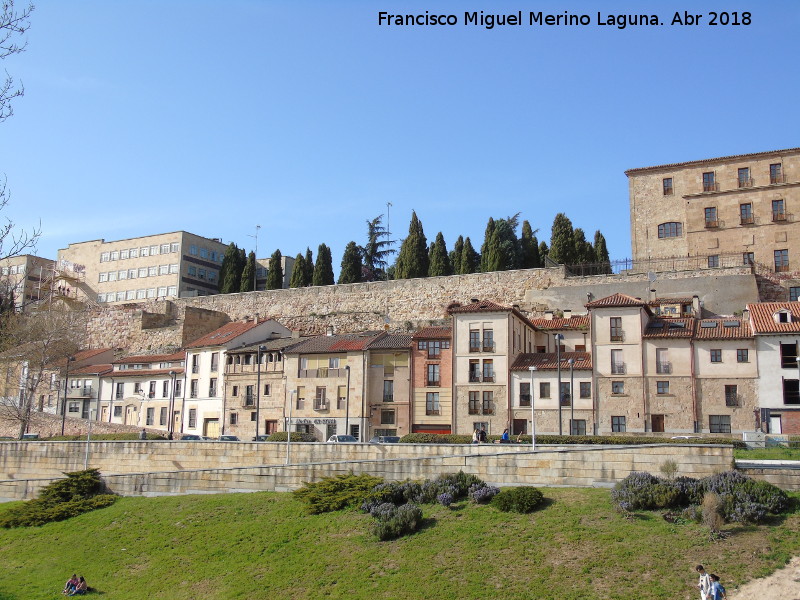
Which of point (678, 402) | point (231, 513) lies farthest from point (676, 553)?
point (678, 402)

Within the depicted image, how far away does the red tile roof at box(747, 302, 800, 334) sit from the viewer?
45.1 metres

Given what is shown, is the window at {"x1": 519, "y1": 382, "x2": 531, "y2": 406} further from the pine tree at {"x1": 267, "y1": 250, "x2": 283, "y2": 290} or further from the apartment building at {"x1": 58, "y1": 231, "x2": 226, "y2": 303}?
the apartment building at {"x1": 58, "y1": 231, "x2": 226, "y2": 303}

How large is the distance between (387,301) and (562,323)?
2062 cm

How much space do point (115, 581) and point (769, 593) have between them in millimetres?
19771

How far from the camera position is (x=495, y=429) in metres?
50.2

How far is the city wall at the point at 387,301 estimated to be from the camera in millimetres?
58531

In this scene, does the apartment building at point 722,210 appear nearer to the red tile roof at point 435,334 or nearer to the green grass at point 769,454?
the red tile roof at point 435,334

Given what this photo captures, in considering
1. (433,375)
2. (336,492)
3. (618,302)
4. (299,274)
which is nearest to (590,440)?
(618,302)

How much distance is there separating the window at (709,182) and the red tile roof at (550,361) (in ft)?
76.1

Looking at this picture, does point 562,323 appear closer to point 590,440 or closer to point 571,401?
point 571,401

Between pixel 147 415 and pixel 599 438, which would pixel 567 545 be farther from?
pixel 147 415

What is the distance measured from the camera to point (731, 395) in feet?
150

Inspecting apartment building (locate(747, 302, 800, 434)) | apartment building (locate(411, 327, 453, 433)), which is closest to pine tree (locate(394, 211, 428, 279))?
apartment building (locate(411, 327, 453, 433))

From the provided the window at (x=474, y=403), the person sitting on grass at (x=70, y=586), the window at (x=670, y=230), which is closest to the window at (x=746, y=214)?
the window at (x=670, y=230)
